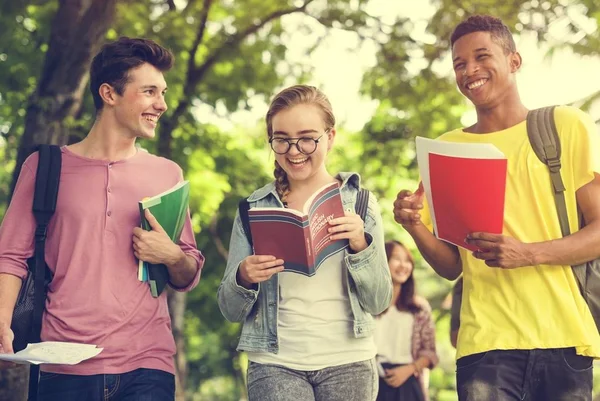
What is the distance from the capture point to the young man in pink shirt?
4.06 meters

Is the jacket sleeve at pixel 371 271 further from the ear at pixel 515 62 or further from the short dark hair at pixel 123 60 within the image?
the short dark hair at pixel 123 60

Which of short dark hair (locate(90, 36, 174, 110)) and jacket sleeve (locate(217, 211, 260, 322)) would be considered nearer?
jacket sleeve (locate(217, 211, 260, 322))

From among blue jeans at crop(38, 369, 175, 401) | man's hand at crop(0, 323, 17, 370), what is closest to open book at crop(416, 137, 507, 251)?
blue jeans at crop(38, 369, 175, 401)

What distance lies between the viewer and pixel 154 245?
411cm

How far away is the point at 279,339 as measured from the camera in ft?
12.9

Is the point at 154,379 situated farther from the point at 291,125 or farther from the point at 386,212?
the point at 386,212

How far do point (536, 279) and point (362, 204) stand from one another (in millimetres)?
795

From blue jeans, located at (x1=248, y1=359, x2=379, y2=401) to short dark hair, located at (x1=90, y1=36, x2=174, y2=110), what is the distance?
1.51 m

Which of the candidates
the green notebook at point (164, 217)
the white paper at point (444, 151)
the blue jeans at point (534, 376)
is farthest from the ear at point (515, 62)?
the green notebook at point (164, 217)

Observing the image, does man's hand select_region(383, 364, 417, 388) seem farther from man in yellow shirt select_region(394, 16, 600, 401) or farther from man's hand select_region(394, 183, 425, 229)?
man's hand select_region(394, 183, 425, 229)

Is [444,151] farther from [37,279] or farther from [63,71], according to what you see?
[63,71]

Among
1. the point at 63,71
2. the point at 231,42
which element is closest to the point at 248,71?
the point at 231,42

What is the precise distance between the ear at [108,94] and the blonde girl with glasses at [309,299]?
0.80m

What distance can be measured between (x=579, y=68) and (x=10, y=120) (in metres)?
7.26
